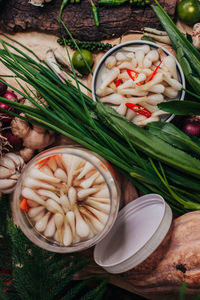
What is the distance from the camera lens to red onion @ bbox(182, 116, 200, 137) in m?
1.38

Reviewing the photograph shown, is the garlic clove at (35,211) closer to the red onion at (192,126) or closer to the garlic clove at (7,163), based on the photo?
the garlic clove at (7,163)

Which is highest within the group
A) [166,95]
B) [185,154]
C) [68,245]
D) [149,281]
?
[166,95]

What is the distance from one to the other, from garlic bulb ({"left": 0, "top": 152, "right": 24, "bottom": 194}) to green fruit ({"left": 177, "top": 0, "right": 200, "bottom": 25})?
929mm

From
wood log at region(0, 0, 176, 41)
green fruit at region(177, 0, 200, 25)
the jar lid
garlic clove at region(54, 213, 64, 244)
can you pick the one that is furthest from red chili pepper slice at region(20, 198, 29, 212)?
A: green fruit at region(177, 0, 200, 25)

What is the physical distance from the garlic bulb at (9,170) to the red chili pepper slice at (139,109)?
19.8 inches

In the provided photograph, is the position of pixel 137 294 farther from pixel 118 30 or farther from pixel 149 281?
pixel 118 30

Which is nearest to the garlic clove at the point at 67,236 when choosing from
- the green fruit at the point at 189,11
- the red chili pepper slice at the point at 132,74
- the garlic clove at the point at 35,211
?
the garlic clove at the point at 35,211

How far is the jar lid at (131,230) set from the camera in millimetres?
1195

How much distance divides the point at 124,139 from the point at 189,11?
62cm

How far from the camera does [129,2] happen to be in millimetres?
1475

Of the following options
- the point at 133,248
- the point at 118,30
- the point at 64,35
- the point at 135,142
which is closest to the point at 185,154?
the point at 135,142

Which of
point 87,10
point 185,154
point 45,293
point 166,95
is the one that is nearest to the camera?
point 45,293

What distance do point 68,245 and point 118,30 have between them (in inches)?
37.1

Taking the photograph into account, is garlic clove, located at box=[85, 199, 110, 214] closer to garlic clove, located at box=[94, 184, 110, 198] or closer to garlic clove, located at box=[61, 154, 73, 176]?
garlic clove, located at box=[94, 184, 110, 198]
